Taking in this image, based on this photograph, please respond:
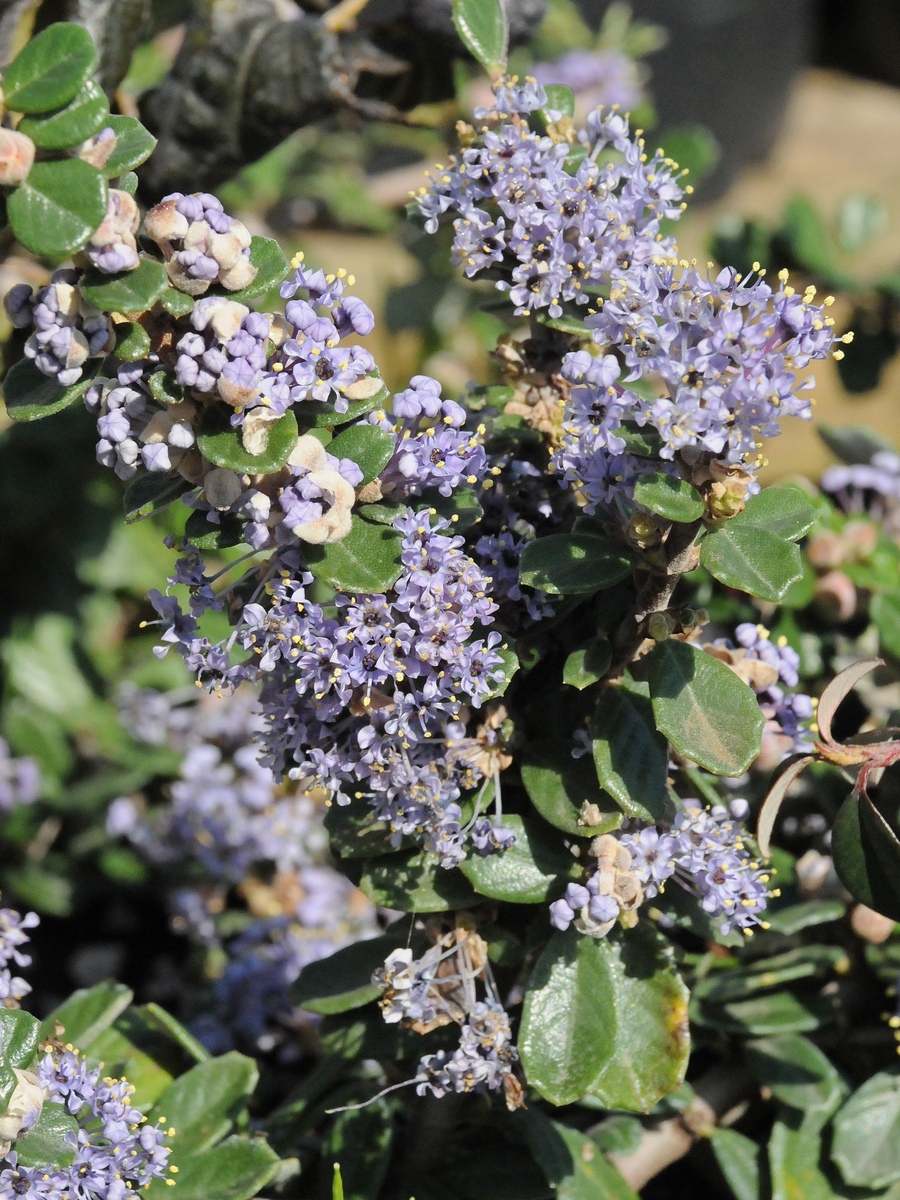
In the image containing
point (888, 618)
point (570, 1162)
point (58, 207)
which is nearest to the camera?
point (58, 207)

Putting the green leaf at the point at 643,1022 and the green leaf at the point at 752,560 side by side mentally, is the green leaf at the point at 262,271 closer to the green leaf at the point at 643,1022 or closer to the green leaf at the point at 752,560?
the green leaf at the point at 752,560

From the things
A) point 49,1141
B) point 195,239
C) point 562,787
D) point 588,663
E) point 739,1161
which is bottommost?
point 739,1161

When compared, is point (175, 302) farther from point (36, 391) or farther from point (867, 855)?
point (867, 855)

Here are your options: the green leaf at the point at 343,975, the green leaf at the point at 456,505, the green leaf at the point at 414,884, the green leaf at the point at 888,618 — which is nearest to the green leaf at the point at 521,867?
the green leaf at the point at 414,884

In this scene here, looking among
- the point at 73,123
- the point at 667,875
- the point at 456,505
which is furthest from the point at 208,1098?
the point at 73,123

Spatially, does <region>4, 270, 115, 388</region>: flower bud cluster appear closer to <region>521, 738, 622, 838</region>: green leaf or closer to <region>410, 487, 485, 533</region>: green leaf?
<region>410, 487, 485, 533</region>: green leaf

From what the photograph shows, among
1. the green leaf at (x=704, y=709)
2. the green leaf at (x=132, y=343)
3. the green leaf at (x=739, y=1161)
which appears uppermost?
the green leaf at (x=132, y=343)
